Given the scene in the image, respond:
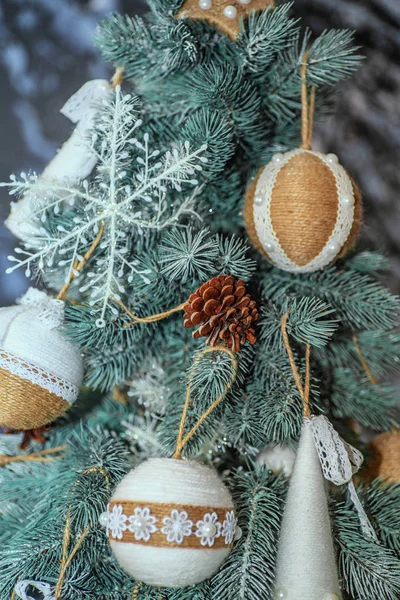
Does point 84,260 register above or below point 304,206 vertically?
below

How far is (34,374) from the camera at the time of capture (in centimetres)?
51

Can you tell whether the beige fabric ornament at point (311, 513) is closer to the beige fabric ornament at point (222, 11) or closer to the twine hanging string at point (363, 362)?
the twine hanging string at point (363, 362)

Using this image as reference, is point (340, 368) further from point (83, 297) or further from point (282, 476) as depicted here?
point (83, 297)

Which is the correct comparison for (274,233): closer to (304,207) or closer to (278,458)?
(304,207)

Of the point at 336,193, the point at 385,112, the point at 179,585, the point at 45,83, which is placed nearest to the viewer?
the point at 179,585

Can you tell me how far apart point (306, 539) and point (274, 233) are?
27cm

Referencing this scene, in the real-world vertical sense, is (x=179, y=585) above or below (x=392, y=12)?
below

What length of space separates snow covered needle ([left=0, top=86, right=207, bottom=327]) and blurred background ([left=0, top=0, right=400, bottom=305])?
35 cm

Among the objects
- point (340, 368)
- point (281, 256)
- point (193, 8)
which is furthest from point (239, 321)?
point (193, 8)

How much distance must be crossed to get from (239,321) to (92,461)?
200 mm

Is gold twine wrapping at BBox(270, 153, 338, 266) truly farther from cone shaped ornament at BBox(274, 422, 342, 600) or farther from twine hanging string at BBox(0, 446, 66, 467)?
twine hanging string at BBox(0, 446, 66, 467)

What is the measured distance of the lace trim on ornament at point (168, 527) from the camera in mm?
423

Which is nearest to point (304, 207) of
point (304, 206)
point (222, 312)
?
point (304, 206)

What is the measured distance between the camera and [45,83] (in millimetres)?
913
